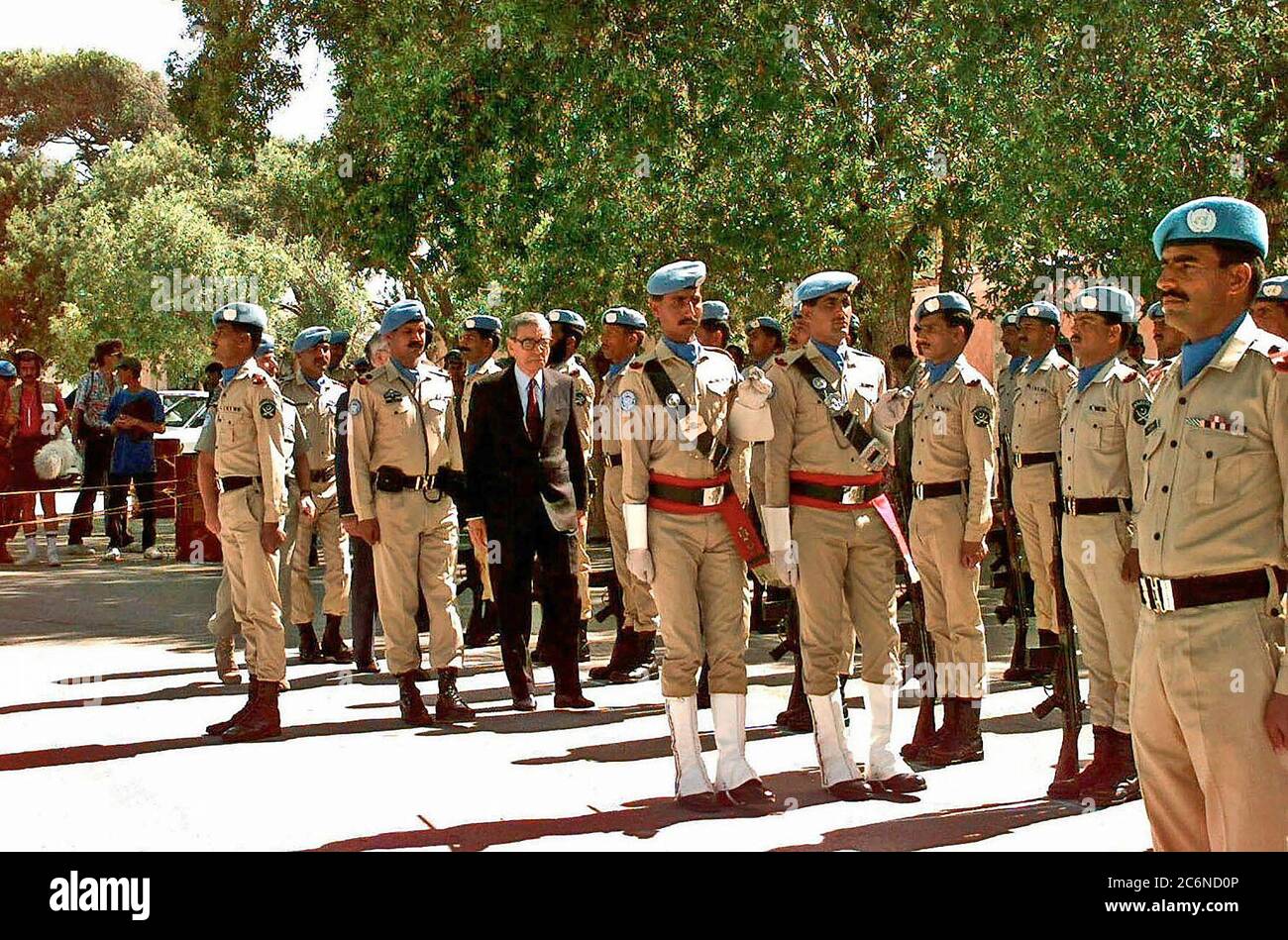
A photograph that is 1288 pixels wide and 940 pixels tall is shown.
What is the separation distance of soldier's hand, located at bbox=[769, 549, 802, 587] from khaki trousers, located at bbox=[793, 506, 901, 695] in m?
0.07

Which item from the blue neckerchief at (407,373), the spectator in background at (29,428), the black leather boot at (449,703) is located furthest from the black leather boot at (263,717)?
the spectator in background at (29,428)

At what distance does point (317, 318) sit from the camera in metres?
46.2

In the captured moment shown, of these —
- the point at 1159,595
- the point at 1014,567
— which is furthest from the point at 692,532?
the point at 1014,567

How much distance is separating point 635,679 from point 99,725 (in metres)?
3.36

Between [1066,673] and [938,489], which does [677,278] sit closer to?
[938,489]

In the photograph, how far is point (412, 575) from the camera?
30.0ft

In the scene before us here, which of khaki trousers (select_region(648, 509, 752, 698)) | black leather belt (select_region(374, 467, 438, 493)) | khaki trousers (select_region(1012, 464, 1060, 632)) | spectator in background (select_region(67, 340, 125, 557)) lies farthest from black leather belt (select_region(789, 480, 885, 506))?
spectator in background (select_region(67, 340, 125, 557))

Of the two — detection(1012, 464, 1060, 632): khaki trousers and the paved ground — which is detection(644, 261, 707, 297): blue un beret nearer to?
the paved ground

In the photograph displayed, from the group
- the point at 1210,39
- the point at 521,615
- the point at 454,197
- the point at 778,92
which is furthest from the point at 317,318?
the point at 521,615

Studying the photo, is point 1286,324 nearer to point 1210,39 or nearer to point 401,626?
point 401,626

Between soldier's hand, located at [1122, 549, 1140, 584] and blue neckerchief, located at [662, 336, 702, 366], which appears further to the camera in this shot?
blue neckerchief, located at [662, 336, 702, 366]

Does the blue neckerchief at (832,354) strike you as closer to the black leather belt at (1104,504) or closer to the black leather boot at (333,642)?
the black leather belt at (1104,504)

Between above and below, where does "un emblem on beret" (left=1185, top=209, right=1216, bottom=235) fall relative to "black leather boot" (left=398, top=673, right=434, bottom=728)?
above

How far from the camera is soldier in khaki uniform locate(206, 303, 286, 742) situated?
8633 millimetres
